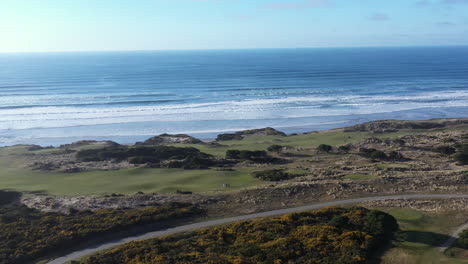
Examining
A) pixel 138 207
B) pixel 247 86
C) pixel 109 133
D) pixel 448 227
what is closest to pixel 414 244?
pixel 448 227

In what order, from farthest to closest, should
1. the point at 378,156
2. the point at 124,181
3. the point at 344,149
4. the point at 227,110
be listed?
1. the point at 227,110
2. the point at 344,149
3. the point at 378,156
4. the point at 124,181

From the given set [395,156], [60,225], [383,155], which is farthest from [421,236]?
[395,156]

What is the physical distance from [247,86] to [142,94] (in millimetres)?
28178

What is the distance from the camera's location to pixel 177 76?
131000 millimetres

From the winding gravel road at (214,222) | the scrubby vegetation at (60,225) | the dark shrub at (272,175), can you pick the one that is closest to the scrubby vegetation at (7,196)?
the scrubby vegetation at (60,225)

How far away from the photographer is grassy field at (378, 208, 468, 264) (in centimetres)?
1722

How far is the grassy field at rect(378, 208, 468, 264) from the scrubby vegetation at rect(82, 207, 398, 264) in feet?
2.85

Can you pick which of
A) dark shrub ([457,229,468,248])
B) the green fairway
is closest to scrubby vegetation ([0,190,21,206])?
the green fairway

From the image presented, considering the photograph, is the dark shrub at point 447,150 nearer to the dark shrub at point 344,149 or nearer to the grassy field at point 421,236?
the dark shrub at point 344,149

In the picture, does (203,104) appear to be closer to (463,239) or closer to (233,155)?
(233,155)

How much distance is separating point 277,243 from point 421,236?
706 centimetres

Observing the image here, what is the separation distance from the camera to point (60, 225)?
21.1m

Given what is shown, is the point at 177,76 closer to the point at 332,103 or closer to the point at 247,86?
the point at 247,86

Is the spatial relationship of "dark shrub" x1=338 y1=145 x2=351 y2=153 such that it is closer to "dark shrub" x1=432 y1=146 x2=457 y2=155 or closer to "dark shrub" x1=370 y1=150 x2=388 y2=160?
"dark shrub" x1=370 y1=150 x2=388 y2=160
